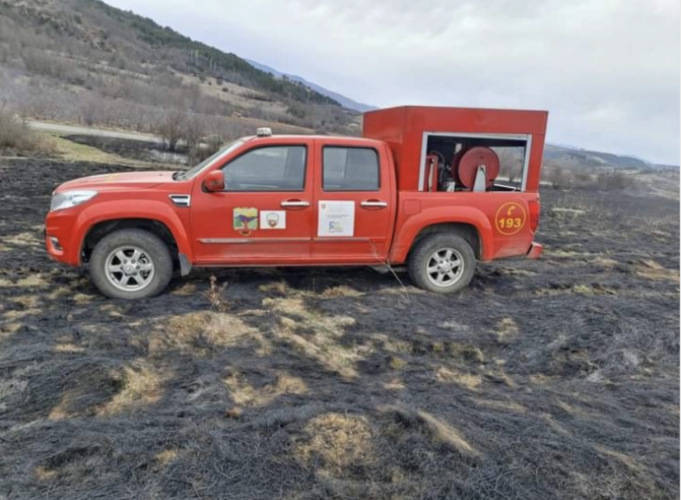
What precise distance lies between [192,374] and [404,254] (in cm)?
290

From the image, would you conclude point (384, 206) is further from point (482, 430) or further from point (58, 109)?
point (58, 109)

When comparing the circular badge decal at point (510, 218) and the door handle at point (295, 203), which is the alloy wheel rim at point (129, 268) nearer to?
the door handle at point (295, 203)

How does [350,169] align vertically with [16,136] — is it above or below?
below

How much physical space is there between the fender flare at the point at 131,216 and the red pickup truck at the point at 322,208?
0.01 metres

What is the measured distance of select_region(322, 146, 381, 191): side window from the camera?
5.37 meters

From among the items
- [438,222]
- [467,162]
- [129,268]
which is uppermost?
[467,162]

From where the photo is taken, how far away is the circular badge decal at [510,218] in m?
5.78

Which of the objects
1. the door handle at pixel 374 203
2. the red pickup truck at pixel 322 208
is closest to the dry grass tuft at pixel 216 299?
the red pickup truck at pixel 322 208

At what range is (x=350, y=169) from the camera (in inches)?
214

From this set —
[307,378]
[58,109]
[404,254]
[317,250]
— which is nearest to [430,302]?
[404,254]

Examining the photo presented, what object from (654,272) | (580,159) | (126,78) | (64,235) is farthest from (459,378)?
(580,159)

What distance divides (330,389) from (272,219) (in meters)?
2.27

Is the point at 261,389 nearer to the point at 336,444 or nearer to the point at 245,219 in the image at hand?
the point at 336,444

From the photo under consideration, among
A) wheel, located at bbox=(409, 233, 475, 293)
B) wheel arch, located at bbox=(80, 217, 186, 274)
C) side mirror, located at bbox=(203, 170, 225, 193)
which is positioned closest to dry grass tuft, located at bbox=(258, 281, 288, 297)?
wheel arch, located at bbox=(80, 217, 186, 274)
